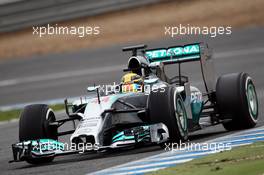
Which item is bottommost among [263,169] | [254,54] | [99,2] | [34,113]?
[263,169]

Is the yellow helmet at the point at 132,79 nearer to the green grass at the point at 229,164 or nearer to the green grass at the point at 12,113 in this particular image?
the green grass at the point at 229,164

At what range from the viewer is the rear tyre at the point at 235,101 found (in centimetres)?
1362

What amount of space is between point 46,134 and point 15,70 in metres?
19.0

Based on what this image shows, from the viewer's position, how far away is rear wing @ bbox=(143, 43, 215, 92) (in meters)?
14.4

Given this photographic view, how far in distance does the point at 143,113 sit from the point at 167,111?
47 centimetres

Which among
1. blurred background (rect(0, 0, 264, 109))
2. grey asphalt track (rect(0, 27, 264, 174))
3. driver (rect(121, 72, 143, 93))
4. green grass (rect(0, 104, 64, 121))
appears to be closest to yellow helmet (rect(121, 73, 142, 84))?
driver (rect(121, 72, 143, 93))

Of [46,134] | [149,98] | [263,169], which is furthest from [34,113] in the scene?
[263,169]

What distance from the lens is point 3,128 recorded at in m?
19.5

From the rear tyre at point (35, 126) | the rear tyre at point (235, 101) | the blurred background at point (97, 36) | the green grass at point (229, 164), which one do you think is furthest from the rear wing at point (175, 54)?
the blurred background at point (97, 36)

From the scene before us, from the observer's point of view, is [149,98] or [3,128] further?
[3,128]

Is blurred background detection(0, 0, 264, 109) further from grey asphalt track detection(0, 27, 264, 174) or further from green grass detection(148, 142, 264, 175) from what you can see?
green grass detection(148, 142, 264, 175)

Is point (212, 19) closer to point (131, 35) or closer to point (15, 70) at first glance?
point (131, 35)

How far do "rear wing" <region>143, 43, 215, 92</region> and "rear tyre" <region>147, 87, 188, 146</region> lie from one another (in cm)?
177

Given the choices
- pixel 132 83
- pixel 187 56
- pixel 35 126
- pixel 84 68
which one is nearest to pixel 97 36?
pixel 84 68
